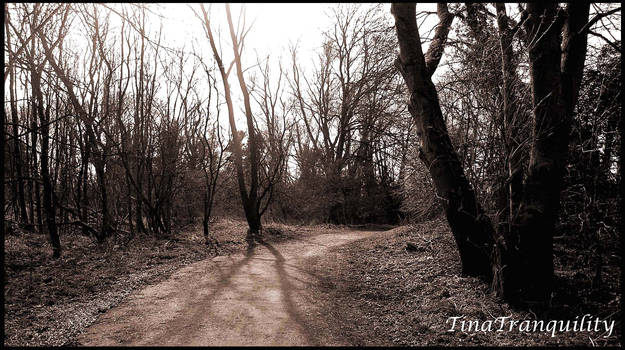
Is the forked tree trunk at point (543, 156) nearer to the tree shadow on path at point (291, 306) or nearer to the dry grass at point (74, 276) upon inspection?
the tree shadow on path at point (291, 306)

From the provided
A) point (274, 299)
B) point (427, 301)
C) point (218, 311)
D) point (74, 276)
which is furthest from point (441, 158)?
point (74, 276)

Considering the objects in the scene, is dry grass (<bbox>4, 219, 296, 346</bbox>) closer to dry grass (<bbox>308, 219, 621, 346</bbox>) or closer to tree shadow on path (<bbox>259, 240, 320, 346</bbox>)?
tree shadow on path (<bbox>259, 240, 320, 346</bbox>)

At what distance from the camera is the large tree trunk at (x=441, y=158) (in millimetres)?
5527

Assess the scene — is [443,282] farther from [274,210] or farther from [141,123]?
[274,210]

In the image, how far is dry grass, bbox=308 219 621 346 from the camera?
4.08 m

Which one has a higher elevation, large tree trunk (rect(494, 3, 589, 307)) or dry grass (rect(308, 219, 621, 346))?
large tree trunk (rect(494, 3, 589, 307))

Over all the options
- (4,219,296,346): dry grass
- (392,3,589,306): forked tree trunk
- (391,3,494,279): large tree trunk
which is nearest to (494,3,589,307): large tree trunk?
(392,3,589,306): forked tree trunk

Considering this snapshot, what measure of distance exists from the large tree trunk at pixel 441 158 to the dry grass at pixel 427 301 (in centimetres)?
51

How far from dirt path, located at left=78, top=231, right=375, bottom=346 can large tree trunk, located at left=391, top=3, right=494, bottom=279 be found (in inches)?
103

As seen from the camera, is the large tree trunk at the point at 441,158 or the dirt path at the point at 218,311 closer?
the dirt path at the point at 218,311

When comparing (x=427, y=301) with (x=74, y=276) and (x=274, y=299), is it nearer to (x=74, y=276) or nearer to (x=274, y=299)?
(x=274, y=299)

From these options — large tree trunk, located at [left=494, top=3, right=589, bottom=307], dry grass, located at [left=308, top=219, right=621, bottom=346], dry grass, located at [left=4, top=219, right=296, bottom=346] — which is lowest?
dry grass, located at [left=308, top=219, right=621, bottom=346]

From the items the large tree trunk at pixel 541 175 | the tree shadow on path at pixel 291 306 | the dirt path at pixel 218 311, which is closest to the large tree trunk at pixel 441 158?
the large tree trunk at pixel 541 175

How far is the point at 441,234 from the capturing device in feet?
26.4
